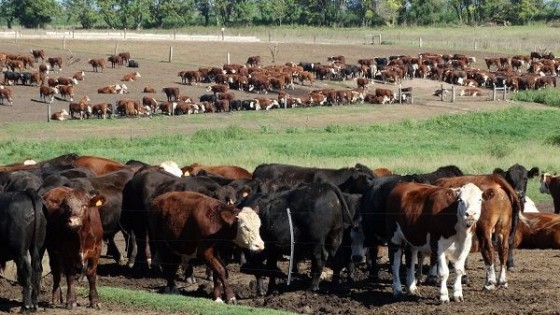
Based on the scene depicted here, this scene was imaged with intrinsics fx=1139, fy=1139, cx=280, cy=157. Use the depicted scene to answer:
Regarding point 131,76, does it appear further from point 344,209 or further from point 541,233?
point 344,209

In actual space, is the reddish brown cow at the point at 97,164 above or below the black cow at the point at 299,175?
below

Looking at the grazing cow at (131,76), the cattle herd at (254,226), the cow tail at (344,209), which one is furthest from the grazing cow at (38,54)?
the cow tail at (344,209)

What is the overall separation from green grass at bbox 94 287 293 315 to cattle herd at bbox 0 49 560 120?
111ft

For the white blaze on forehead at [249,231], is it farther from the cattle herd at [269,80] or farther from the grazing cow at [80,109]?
the grazing cow at [80,109]

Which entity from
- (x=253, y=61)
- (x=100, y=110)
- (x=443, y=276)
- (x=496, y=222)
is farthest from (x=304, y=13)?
(x=443, y=276)

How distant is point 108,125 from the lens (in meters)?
46.3

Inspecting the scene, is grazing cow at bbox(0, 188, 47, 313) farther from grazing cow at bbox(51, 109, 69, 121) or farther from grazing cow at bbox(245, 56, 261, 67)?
grazing cow at bbox(245, 56, 261, 67)

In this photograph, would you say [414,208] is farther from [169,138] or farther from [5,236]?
[169,138]

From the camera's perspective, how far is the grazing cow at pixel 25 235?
13727mm

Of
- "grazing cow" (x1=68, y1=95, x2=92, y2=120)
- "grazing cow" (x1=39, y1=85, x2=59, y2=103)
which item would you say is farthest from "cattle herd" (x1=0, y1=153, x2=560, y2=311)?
"grazing cow" (x1=39, y1=85, x2=59, y2=103)

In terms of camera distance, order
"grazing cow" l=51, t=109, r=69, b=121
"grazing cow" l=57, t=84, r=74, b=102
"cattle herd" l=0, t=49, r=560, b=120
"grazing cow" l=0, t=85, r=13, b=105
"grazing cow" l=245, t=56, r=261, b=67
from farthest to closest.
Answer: "grazing cow" l=245, t=56, r=261, b=67
"grazing cow" l=57, t=84, r=74, b=102
"cattle herd" l=0, t=49, r=560, b=120
"grazing cow" l=0, t=85, r=13, b=105
"grazing cow" l=51, t=109, r=69, b=121

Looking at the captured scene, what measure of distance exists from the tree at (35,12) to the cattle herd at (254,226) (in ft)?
285

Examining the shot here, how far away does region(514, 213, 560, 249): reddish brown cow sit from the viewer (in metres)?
19.5

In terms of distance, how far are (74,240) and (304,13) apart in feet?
366
